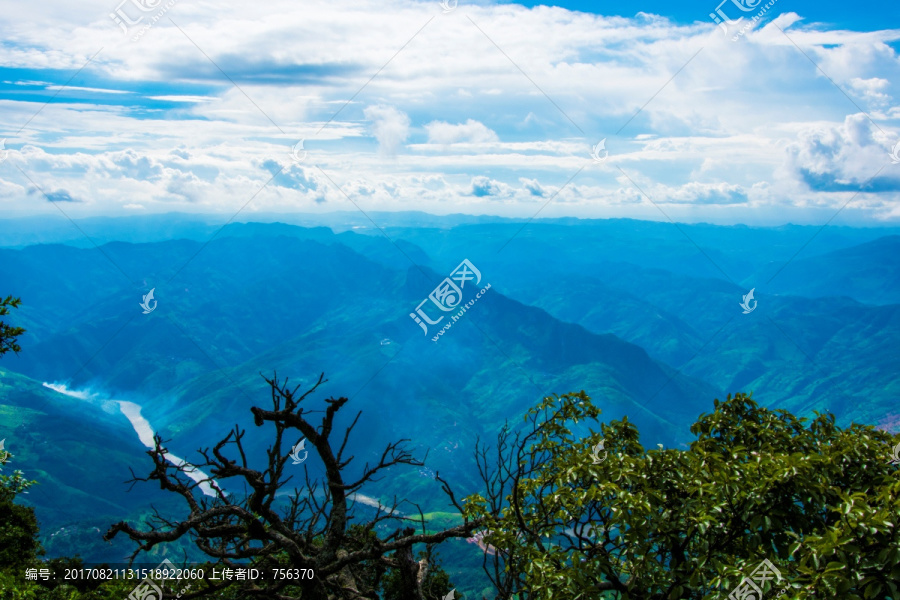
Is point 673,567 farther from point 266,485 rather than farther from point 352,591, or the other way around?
point 266,485

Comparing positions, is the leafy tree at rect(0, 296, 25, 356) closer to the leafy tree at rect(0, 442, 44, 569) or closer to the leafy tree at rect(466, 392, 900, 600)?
the leafy tree at rect(0, 442, 44, 569)

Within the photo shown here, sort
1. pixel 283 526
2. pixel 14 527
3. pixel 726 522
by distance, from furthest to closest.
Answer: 1. pixel 14 527
2. pixel 283 526
3. pixel 726 522

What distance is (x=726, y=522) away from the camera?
617cm

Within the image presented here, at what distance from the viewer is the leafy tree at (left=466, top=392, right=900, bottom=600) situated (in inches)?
186

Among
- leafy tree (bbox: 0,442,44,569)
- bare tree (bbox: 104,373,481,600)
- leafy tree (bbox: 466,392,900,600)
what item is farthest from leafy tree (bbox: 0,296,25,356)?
leafy tree (bbox: 466,392,900,600)

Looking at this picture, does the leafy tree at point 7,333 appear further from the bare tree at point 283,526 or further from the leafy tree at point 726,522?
the leafy tree at point 726,522

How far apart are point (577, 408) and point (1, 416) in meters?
234

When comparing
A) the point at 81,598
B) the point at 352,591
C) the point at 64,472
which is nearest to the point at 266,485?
the point at 352,591

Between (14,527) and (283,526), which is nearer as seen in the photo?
(283,526)

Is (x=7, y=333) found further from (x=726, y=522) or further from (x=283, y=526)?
(x=726, y=522)

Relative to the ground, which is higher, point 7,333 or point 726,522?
point 7,333

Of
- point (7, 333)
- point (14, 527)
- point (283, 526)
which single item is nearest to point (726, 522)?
point (283, 526)

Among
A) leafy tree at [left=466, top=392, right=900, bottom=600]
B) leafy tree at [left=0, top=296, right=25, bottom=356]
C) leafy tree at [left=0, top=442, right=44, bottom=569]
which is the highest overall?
leafy tree at [left=0, top=296, right=25, bottom=356]

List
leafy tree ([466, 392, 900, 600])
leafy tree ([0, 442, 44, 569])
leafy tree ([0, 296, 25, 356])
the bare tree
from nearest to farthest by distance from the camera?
leafy tree ([466, 392, 900, 600])
the bare tree
leafy tree ([0, 296, 25, 356])
leafy tree ([0, 442, 44, 569])
